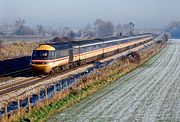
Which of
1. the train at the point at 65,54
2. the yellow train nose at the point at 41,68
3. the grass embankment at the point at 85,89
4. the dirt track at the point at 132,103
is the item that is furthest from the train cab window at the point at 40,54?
the dirt track at the point at 132,103

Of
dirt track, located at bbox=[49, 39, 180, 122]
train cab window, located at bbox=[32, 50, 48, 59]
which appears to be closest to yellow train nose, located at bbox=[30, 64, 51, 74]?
train cab window, located at bbox=[32, 50, 48, 59]

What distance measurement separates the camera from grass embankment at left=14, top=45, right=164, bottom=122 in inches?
879

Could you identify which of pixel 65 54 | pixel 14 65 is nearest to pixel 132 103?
pixel 65 54

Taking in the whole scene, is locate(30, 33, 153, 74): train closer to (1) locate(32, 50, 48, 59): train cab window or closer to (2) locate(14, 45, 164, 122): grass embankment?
(1) locate(32, 50, 48, 59): train cab window

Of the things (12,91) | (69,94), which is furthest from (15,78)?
(69,94)

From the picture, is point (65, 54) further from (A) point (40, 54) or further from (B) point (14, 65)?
(B) point (14, 65)

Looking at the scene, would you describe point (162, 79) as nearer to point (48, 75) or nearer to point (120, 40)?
point (48, 75)

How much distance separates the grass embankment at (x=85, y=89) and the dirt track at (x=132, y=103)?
0.56m

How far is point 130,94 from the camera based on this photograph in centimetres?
3033

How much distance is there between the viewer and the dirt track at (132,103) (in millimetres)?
22500

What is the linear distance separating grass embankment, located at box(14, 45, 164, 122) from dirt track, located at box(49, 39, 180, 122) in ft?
1.82

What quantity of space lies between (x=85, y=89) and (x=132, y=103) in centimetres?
483

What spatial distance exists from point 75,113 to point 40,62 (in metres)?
13.2

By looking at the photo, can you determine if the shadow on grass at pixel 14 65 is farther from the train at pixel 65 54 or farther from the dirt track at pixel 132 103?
the dirt track at pixel 132 103
